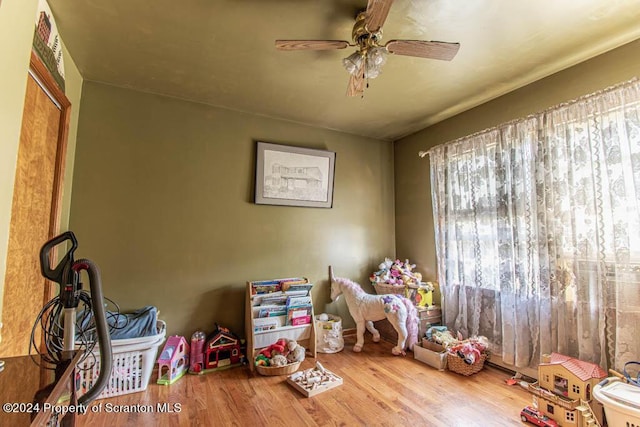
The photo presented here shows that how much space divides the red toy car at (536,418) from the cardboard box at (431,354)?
707mm

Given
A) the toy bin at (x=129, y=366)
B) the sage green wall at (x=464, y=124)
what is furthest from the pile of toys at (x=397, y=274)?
the toy bin at (x=129, y=366)

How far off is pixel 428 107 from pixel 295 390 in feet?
9.23

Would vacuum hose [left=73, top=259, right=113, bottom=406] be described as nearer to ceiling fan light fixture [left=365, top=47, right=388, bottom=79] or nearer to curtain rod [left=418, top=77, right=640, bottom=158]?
ceiling fan light fixture [left=365, top=47, right=388, bottom=79]

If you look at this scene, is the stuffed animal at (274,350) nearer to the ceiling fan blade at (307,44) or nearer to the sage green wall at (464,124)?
the sage green wall at (464,124)

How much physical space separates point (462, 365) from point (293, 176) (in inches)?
92.6

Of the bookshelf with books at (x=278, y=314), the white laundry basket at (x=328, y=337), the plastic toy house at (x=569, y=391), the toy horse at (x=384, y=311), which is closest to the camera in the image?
the plastic toy house at (x=569, y=391)

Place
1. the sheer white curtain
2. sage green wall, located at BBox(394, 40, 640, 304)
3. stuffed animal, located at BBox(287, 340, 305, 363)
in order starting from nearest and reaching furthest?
the sheer white curtain → sage green wall, located at BBox(394, 40, 640, 304) → stuffed animal, located at BBox(287, 340, 305, 363)

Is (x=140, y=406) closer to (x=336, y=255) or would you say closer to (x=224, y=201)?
(x=224, y=201)

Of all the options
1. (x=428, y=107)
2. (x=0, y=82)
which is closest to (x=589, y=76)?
(x=428, y=107)

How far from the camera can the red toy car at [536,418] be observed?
5.74ft

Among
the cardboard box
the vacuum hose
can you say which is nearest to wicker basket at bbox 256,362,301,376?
the cardboard box

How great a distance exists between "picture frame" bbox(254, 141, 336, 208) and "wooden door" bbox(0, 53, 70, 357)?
1.54m

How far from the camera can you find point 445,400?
2.06 meters

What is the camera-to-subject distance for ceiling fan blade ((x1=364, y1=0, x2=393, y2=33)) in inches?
53.9
